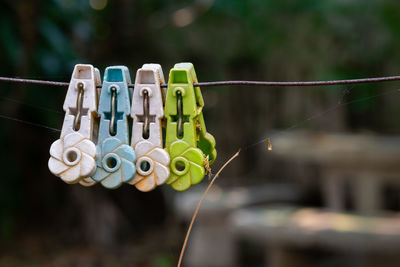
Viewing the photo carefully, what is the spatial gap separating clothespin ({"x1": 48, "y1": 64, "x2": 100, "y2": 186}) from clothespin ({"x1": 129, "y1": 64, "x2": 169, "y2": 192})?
69 millimetres

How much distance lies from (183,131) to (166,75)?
3448 mm

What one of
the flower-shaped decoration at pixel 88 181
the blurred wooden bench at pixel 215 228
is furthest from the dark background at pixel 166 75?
the flower-shaped decoration at pixel 88 181

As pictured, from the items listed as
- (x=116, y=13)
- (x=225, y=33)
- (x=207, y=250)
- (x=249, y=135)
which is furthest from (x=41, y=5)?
(x=249, y=135)

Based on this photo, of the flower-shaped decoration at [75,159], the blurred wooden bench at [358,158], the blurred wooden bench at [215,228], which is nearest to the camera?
the flower-shaped decoration at [75,159]

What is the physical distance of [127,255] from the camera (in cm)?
471

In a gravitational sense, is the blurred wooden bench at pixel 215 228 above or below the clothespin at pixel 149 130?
below

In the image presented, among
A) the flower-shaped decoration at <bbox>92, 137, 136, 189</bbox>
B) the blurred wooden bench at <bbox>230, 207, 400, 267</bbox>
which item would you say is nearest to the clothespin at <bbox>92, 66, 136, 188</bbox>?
the flower-shaped decoration at <bbox>92, 137, 136, 189</bbox>

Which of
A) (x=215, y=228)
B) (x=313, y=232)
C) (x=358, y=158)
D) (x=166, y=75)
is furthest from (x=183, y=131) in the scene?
(x=166, y=75)

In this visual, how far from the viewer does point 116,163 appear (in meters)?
0.88

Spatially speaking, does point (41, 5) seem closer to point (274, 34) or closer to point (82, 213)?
point (274, 34)

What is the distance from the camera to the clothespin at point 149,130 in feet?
2.92

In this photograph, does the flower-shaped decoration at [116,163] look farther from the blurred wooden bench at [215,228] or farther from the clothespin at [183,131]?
the blurred wooden bench at [215,228]

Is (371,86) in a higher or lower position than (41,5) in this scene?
lower

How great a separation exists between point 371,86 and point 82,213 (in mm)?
2596
